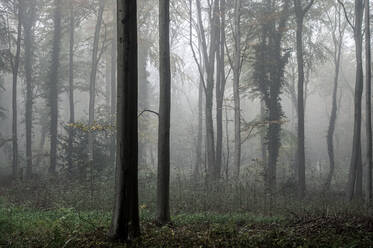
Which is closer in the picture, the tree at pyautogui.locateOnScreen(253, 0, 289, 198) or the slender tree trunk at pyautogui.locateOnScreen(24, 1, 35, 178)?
the tree at pyautogui.locateOnScreen(253, 0, 289, 198)

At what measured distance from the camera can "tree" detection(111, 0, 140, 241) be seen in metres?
5.46

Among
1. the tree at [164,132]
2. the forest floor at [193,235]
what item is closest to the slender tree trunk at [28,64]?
the forest floor at [193,235]


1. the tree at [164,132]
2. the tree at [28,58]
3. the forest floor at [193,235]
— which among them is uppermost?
the tree at [28,58]

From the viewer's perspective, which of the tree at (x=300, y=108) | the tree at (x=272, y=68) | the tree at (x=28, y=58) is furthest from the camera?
the tree at (x=28, y=58)

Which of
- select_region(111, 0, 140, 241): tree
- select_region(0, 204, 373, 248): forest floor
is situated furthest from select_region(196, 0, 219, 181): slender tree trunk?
select_region(111, 0, 140, 241): tree

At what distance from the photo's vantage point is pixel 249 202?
1190 cm

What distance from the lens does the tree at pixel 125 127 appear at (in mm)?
5461

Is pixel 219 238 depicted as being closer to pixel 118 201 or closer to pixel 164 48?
pixel 118 201

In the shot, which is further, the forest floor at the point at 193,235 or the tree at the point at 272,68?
the tree at the point at 272,68

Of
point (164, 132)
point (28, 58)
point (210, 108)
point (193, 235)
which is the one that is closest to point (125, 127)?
point (164, 132)

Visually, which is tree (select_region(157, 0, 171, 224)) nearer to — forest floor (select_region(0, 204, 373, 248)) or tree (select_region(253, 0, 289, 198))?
forest floor (select_region(0, 204, 373, 248))

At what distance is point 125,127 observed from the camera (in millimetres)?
5484

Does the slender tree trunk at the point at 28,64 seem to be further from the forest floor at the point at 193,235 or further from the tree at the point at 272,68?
the forest floor at the point at 193,235

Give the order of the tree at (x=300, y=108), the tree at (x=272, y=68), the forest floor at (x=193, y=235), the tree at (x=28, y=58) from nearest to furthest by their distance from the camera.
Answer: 1. the forest floor at (x=193, y=235)
2. the tree at (x=300, y=108)
3. the tree at (x=272, y=68)
4. the tree at (x=28, y=58)
